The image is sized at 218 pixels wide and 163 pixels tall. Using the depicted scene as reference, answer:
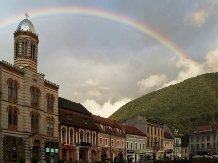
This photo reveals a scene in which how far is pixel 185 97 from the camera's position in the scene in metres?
133

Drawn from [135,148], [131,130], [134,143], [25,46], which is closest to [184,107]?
[131,130]

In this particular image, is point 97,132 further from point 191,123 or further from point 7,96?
point 191,123

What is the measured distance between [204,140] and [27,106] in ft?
271

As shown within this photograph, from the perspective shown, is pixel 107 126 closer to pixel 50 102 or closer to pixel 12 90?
pixel 50 102

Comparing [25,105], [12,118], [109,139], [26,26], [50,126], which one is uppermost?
[26,26]

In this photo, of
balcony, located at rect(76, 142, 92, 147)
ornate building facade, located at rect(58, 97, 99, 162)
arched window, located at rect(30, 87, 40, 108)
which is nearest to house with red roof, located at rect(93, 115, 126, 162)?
ornate building facade, located at rect(58, 97, 99, 162)

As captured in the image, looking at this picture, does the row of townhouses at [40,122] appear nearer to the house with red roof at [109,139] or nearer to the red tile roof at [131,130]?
the house with red roof at [109,139]

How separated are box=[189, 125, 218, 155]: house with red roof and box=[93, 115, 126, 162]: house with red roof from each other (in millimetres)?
44273

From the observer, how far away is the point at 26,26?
5647 centimetres

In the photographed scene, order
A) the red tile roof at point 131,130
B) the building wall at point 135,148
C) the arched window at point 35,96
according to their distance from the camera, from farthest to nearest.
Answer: the red tile roof at point 131,130 < the building wall at point 135,148 < the arched window at point 35,96

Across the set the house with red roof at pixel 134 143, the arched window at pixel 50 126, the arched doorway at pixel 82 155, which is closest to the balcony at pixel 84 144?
the arched doorway at pixel 82 155

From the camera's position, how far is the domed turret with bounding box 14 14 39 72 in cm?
5497

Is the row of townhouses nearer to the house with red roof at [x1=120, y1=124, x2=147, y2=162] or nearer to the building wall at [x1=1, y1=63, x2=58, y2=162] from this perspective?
the building wall at [x1=1, y1=63, x2=58, y2=162]

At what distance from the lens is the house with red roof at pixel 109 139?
70.6m
